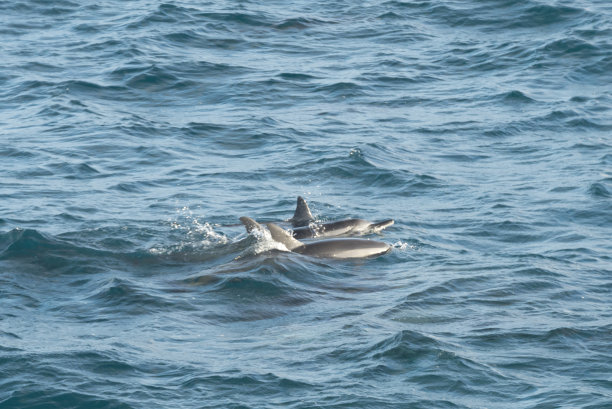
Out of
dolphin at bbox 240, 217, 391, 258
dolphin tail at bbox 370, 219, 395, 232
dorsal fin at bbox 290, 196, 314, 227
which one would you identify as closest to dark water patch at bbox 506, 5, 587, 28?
dolphin tail at bbox 370, 219, 395, 232

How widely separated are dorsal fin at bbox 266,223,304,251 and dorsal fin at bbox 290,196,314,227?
145 centimetres

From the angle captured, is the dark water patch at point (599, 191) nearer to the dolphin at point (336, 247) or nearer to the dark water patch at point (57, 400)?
the dolphin at point (336, 247)

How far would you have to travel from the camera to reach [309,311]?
13977mm

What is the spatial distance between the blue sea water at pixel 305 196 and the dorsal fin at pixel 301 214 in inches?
25.5

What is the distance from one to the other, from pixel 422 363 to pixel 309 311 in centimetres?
266

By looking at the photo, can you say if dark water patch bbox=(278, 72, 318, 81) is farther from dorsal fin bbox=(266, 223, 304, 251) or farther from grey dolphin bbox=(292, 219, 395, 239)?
dorsal fin bbox=(266, 223, 304, 251)

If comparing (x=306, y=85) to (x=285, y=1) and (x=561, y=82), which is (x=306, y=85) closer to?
(x=561, y=82)

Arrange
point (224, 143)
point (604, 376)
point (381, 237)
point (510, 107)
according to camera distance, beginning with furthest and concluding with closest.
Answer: point (510, 107) → point (224, 143) → point (381, 237) → point (604, 376)

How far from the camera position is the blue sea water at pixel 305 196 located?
38.0 ft

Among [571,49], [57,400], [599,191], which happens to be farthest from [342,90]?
[57,400]

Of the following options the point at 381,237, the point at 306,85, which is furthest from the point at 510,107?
the point at 381,237

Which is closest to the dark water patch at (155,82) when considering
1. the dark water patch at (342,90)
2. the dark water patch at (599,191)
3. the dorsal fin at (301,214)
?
the dark water patch at (342,90)

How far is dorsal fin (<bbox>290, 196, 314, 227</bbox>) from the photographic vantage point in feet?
59.9

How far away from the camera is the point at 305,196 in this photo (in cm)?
2014
